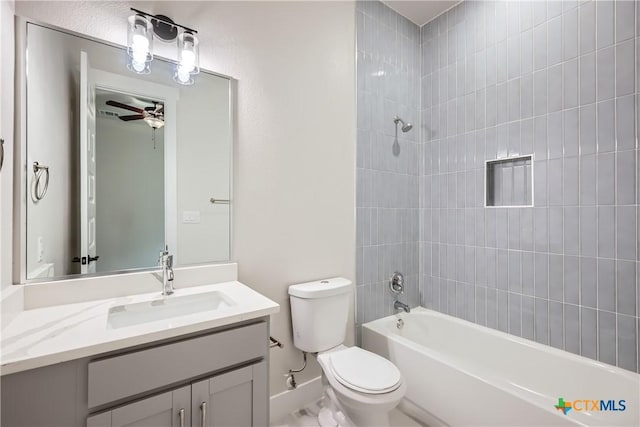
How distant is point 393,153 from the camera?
227 cm

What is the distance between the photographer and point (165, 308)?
125 cm

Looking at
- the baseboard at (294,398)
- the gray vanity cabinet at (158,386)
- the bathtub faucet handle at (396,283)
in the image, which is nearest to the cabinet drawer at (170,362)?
the gray vanity cabinet at (158,386)

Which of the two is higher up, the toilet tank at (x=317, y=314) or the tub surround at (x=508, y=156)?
the tub surround at (x=508, y=156)

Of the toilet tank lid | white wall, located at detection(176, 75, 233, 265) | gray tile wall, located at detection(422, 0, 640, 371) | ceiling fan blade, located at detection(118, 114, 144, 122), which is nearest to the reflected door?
ceiling fan blade, located at detection(118, 114, 144, 122)

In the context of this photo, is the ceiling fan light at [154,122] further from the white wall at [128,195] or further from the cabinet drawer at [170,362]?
the cabinet drawer at [170,362]

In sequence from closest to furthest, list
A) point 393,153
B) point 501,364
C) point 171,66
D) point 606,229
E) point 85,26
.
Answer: point 85,26 → point 171,66 → point 606,229 → point 501,364 → point 393,153

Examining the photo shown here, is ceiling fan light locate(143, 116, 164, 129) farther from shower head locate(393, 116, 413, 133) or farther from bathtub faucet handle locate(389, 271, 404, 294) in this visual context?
bathtub faucet handle locate(389, 271, 404, 294)

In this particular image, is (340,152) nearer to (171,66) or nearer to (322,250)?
(322,250)

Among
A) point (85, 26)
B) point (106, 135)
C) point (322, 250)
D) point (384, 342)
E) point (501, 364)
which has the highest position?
point (85, 26)

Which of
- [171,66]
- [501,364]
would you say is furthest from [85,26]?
[501,364]

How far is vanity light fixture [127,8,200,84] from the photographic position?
126cm

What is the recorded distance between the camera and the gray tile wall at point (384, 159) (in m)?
2.10

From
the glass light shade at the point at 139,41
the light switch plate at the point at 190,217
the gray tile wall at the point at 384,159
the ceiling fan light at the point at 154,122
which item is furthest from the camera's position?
the gray tile wall at the point at 384,159

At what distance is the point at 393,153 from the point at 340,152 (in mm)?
519
